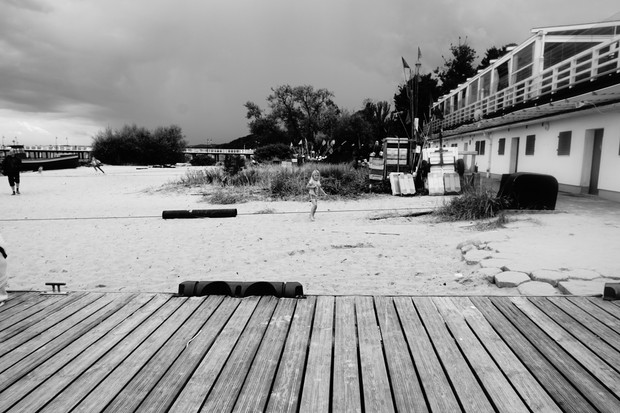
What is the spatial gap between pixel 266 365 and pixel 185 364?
0.51 m

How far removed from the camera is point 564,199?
508 inches

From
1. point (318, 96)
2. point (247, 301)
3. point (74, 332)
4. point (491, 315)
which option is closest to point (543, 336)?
point (491, 315)

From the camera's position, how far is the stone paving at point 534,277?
4.43 metres

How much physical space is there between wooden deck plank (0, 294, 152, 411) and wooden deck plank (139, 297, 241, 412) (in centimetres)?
56

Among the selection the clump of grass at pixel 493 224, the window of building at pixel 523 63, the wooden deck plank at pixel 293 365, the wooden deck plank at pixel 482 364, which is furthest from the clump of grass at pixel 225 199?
the window of building at pixel 523 63

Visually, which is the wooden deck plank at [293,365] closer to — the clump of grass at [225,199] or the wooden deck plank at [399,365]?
the wooden deck plank at [399,365]

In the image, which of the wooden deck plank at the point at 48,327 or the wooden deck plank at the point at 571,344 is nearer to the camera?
the wooden deck plank at the point at 571,344

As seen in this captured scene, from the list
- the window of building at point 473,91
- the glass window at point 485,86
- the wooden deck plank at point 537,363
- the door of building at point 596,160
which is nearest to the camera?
the wooden deck plank at point 537,363

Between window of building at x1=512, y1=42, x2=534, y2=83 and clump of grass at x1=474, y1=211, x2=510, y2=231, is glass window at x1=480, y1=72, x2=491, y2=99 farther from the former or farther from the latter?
clump of grass at x1=474, y1=211, x2=510, y2=231

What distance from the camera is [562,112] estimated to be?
14938 millimetres

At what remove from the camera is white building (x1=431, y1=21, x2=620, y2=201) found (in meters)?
12.5

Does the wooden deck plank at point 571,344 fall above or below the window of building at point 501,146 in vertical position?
below

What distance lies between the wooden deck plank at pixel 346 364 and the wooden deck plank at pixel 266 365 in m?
0.37

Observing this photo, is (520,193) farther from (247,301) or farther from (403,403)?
(403,403)
